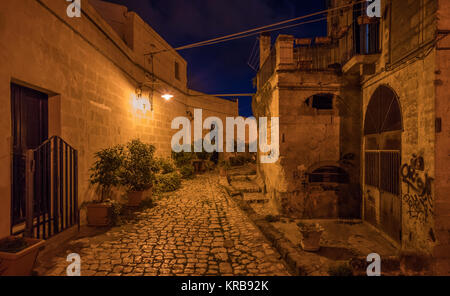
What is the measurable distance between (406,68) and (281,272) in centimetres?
519

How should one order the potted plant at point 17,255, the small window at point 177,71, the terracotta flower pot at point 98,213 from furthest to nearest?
the small window at point 177,71 < the terracotta flower pot at point 98,213 < the potted plant at point 17,255

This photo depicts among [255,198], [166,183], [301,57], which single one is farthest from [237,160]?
[301,57]

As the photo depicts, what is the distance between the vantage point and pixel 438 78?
4.31 meters

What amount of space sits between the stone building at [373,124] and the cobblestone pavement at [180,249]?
9.12ft

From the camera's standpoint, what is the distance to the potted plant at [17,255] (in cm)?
299

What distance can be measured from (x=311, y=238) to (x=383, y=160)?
333 cm

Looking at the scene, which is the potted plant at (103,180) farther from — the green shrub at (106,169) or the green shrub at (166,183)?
the green shrub at (166,183)

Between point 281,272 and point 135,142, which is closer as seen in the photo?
point 281,272

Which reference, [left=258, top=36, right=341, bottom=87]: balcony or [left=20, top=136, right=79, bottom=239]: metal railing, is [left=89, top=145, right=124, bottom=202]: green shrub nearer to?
[left=20, top=136, right=79, bottom=239]: metal railing

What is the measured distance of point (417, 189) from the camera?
4789mm

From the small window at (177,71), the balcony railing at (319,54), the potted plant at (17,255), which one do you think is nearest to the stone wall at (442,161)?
the balcony railing at (319,54)

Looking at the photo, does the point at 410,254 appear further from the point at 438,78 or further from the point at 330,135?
the point at 330,135

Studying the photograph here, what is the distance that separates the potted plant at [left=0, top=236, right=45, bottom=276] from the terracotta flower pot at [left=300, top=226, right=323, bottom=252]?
15.4ft
